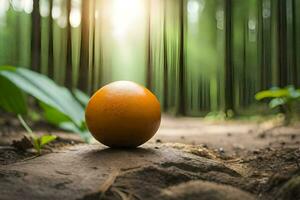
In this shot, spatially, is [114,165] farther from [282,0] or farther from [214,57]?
[214,57]

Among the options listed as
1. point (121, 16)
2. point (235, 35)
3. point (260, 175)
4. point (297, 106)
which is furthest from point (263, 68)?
point (260, 175)

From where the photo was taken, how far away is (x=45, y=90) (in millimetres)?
3387

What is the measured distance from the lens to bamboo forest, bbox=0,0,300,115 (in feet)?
36.7

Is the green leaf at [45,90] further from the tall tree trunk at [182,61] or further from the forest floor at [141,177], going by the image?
the tall tree trunk at [182,61]

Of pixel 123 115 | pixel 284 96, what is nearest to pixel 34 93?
pixel 123 115

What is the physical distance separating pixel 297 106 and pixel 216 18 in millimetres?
14522

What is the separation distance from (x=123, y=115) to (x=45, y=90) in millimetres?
1126

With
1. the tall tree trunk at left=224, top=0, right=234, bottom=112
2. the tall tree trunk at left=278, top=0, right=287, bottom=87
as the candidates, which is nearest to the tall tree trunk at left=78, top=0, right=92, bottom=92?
the tall tree trunk at left=278, top=0, right=287, bottom=87

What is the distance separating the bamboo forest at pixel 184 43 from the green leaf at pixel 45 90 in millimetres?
4346

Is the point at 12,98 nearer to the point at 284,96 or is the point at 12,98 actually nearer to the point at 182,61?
the point at 284,96

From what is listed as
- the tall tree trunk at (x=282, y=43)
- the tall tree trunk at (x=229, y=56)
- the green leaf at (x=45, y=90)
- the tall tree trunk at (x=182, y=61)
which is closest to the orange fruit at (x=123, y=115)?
the green leaf at (x=45, y=90)

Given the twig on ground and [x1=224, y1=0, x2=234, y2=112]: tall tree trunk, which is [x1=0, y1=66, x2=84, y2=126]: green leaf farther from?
[x1=224, y1=0, x2=234, y2=112]: tall tree trunk

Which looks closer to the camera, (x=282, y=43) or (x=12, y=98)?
(x=12, y=98)

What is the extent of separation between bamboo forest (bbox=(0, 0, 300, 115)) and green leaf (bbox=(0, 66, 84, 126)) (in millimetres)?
4346
